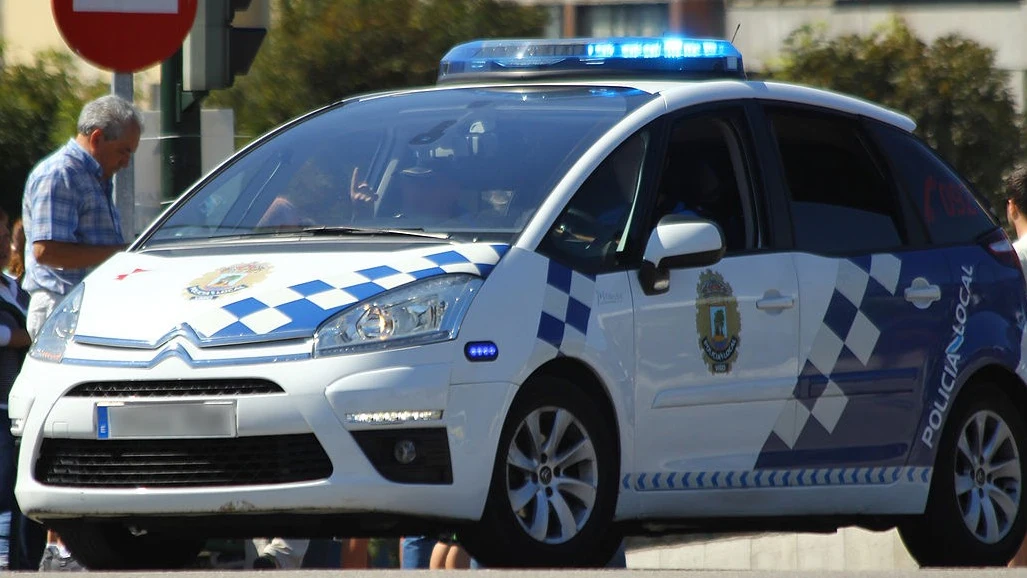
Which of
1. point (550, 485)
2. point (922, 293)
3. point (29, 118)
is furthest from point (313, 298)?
point (29, 118)

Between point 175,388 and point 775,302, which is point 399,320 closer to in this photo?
point 175,388

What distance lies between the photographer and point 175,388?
5957mm

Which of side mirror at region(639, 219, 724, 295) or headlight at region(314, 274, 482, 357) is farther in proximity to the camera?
side mirror at region(639, 219, 724, 295)

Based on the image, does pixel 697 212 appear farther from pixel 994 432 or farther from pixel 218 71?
pixel 218 71

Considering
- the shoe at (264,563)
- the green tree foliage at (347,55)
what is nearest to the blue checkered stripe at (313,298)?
the shoe at (264,563)

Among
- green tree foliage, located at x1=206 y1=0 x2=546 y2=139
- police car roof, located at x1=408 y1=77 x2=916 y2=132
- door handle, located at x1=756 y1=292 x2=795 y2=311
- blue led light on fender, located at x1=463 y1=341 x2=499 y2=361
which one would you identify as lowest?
green tree foliage, located at x1=206 y1=0 x2=546 y2=139

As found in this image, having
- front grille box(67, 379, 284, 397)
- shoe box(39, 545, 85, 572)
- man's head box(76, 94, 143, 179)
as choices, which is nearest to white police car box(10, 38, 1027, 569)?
front grille box(67, 379, 284, 397)

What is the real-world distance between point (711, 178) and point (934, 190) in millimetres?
1265

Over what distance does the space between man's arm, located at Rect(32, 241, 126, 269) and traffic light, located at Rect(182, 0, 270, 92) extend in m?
1.28

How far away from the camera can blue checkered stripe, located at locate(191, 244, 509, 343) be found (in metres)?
5.94

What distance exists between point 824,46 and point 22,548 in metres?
24.5

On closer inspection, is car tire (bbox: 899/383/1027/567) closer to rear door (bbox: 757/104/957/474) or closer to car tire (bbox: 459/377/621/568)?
A: rear door (bbox: 757/104/957/474)

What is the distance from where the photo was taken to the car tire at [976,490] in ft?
24.9

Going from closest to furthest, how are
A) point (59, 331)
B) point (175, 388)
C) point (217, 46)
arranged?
1. point (175, 388)
2. point (59, 331)
3. point (217, 46)
